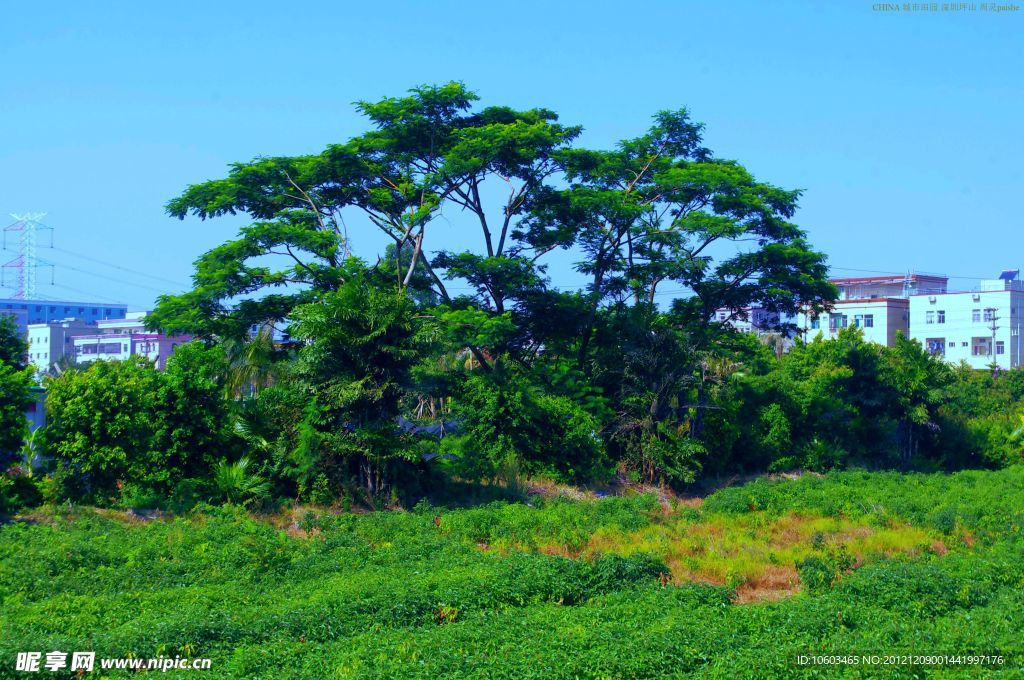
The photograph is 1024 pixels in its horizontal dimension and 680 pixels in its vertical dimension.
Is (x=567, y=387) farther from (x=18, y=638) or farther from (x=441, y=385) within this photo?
(x=18, y=638)

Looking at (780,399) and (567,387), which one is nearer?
(567,387)

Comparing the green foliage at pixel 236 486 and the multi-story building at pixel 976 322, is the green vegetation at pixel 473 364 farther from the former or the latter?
the multi-story building at pixel 976 322

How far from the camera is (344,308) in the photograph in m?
21.5

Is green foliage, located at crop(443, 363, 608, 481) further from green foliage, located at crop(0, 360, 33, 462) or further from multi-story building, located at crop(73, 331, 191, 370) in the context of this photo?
multi-story building, located at crop(73, 331, 191, 370)

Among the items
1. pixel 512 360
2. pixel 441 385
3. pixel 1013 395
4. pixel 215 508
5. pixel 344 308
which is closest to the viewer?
pixel 215 508

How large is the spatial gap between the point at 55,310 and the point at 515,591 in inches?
5485

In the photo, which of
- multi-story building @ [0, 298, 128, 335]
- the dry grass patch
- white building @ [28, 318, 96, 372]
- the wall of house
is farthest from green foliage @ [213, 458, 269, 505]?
multi-story building @ [0, 298, 128, 335]

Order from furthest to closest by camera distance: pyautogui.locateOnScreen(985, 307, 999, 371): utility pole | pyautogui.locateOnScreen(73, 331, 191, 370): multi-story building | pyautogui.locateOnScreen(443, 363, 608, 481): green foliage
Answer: pyautogui.locateOnScreen(73, 331, 191, 370): multi-story building
pyautogui.locateOnScreen(985, 307, 999, 371): utility pole
pyautogui.locateOnScreen(443, 363, 608, 481): green foliage

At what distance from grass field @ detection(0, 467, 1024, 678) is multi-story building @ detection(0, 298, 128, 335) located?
11894 cm

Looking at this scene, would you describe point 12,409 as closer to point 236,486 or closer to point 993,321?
point 236,486

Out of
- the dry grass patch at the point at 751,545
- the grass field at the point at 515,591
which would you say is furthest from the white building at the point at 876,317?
the grass field at the point at 515,591

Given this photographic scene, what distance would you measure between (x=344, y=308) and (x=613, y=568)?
9.50 meters

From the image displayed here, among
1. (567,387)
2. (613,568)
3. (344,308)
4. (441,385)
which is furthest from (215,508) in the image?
(567,387)

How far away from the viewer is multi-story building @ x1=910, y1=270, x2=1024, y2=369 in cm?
6631
